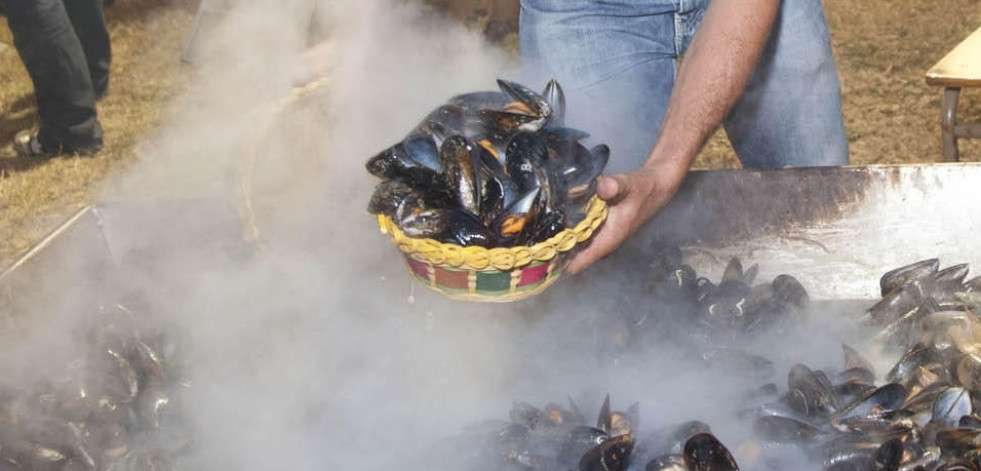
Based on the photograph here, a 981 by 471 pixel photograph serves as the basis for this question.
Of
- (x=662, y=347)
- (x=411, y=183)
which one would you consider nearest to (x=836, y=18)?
(x=662, y=347)

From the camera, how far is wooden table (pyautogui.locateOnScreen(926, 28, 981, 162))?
A: 3951 mm

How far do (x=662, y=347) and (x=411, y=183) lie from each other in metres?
0.99

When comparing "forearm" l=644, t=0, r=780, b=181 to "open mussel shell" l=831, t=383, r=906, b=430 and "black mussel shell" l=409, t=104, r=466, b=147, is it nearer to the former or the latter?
"black mussel shell" l=409, t=104, r=466, b=147

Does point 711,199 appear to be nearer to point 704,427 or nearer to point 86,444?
point 704,427

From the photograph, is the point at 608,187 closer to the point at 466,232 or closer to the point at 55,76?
the point at 466,232

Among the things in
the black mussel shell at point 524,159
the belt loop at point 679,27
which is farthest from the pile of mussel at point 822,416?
the belt loop at point 679,27

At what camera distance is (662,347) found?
2.95 metres

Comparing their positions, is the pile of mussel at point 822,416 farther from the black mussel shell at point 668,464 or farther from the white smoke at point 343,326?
the white smoke at point 343,326

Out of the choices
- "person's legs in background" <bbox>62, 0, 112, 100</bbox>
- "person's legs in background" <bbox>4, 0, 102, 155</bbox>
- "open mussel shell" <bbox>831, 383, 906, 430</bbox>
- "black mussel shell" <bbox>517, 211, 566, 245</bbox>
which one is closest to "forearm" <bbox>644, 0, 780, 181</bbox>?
"black mussel shell" <bbox>517, 211, 566, 245</bbox>

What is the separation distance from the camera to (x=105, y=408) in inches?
104

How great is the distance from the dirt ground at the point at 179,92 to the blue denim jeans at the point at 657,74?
7.83ft

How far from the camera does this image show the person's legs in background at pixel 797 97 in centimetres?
361

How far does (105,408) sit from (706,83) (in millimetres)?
2076

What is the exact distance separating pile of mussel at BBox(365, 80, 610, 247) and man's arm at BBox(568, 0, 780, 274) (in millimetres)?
317
